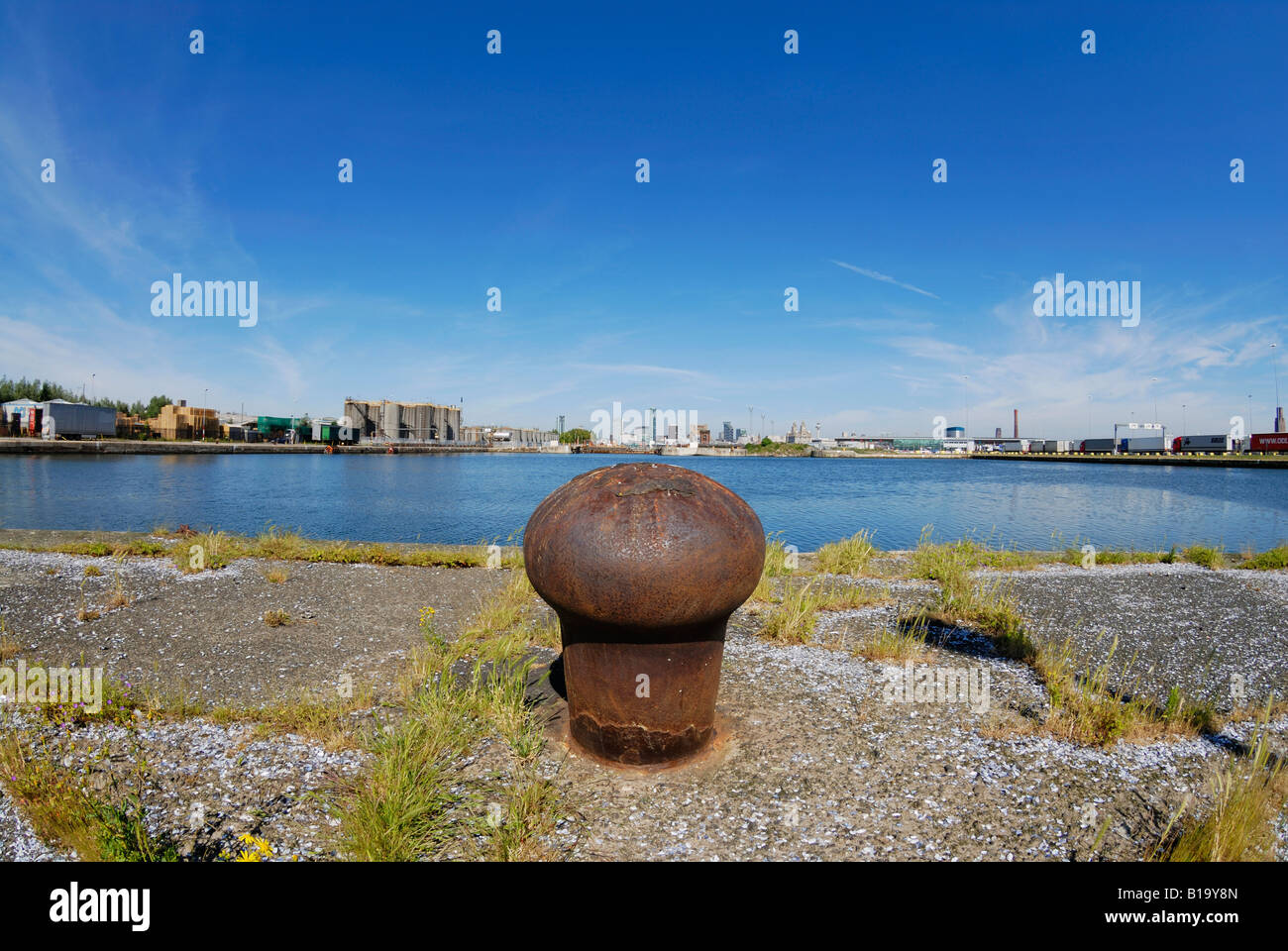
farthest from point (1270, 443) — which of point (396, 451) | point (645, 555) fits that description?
point (396, 451)

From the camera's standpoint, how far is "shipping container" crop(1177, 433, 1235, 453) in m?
101

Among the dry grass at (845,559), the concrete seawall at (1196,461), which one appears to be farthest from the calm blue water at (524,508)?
the concrete seawall at (1196,461)

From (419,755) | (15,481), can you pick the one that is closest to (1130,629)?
(419,755)

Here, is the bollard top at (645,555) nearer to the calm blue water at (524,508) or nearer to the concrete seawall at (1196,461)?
the calm blue water at (524,508)

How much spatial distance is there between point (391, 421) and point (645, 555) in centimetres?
14598

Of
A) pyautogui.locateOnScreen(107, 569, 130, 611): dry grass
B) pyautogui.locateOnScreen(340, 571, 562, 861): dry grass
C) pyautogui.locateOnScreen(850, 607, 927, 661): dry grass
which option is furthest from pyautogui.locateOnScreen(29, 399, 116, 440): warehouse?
pyautogui.locateOnScreen(850, 607, 927, 661): dry grass

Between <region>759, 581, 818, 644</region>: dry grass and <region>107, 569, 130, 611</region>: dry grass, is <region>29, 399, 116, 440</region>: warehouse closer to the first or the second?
<region>107, 569, 130, 611</region>: dry grass

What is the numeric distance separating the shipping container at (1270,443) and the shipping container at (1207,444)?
517 cm

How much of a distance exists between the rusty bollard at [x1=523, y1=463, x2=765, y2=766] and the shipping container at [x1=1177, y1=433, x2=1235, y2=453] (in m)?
131

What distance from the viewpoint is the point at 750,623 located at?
690 cm

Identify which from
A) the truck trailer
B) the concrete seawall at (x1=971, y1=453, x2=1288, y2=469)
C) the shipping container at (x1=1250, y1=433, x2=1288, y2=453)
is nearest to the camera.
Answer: the concrete seawall at (x1=971, y1=453, x2=1288, y2=469)

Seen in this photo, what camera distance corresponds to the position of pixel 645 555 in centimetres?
338
